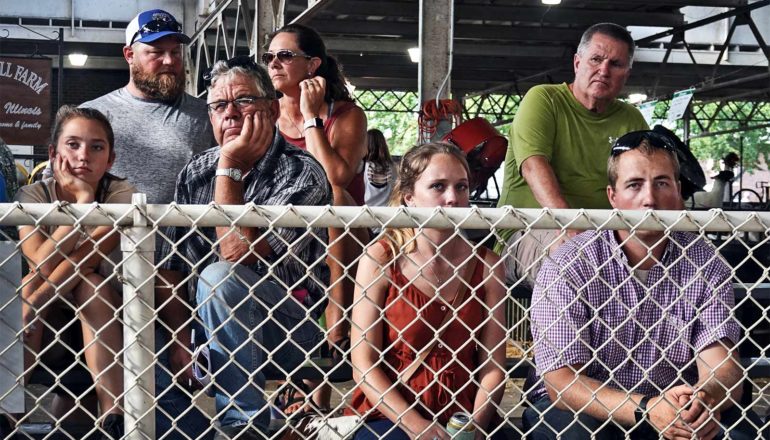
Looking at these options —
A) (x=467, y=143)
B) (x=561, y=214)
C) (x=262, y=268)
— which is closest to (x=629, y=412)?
(x=561, y=214)

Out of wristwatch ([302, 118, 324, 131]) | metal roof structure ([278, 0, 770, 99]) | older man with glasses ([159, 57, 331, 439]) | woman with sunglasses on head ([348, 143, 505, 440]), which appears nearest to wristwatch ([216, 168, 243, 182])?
older man with glasses ([159, 57, 331, 439])

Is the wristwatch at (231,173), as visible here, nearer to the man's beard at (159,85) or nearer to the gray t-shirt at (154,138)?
the gray t-shirt at (154,138)

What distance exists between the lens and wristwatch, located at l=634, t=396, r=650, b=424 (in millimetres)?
2723

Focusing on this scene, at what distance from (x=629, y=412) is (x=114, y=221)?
1.50 meters

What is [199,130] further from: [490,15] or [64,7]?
[64,7]

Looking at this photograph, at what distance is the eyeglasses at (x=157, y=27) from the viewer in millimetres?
4027

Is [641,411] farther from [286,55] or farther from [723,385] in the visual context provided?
[286,55]

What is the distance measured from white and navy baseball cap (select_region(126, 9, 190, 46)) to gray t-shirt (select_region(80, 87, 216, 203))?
24 cm

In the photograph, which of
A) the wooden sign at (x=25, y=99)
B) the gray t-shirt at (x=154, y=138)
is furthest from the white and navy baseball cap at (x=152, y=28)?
the wooden sign at (x=25, y=99)

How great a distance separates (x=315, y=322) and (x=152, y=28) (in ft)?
6.67

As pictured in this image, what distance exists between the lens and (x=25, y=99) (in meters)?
12.3

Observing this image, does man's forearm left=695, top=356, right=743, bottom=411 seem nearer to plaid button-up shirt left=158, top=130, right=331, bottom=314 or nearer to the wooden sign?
plaid button-up shirt left=158, top=130, right=331, bottom=314

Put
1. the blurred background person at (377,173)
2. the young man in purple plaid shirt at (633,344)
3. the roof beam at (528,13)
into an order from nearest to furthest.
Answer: the young man in purple plaid shirt at (633,344) < the blurred background person at (377,173) < the roof beam at (528,13)

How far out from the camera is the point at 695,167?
12.2 feet
